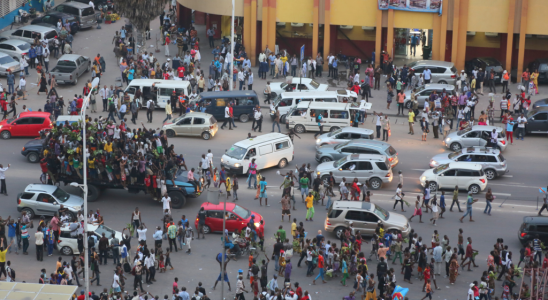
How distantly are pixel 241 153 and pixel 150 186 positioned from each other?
4.73m

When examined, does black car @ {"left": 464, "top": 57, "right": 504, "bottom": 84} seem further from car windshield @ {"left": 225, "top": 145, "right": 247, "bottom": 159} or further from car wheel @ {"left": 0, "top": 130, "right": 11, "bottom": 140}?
car wheel @ {"left": 0, "top": 130, "right": 11, "bottom": 140}

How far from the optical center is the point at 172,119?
131ft

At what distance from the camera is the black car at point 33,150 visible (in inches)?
1404

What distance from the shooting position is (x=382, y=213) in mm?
30203

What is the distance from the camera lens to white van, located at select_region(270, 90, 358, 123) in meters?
41.5

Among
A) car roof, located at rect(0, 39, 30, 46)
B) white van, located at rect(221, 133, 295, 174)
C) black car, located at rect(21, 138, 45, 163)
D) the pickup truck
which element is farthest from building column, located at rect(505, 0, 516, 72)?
car roof, located at rect(0, 39, 30, 46)

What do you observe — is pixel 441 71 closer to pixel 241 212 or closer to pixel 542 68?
pixel 542 68

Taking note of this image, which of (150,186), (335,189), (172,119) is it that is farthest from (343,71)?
(150,186)

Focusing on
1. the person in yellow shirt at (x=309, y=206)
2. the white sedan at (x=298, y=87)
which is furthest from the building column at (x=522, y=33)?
the person in yellow shirt at (x=309, y=206)

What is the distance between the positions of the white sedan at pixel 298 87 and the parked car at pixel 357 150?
7839mm

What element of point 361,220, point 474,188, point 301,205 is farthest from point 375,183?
point 361,220

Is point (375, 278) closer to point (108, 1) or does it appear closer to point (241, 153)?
point (241, 153)

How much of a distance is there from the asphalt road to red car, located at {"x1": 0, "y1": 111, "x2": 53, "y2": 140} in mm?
421

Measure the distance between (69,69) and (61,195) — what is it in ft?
54.1
